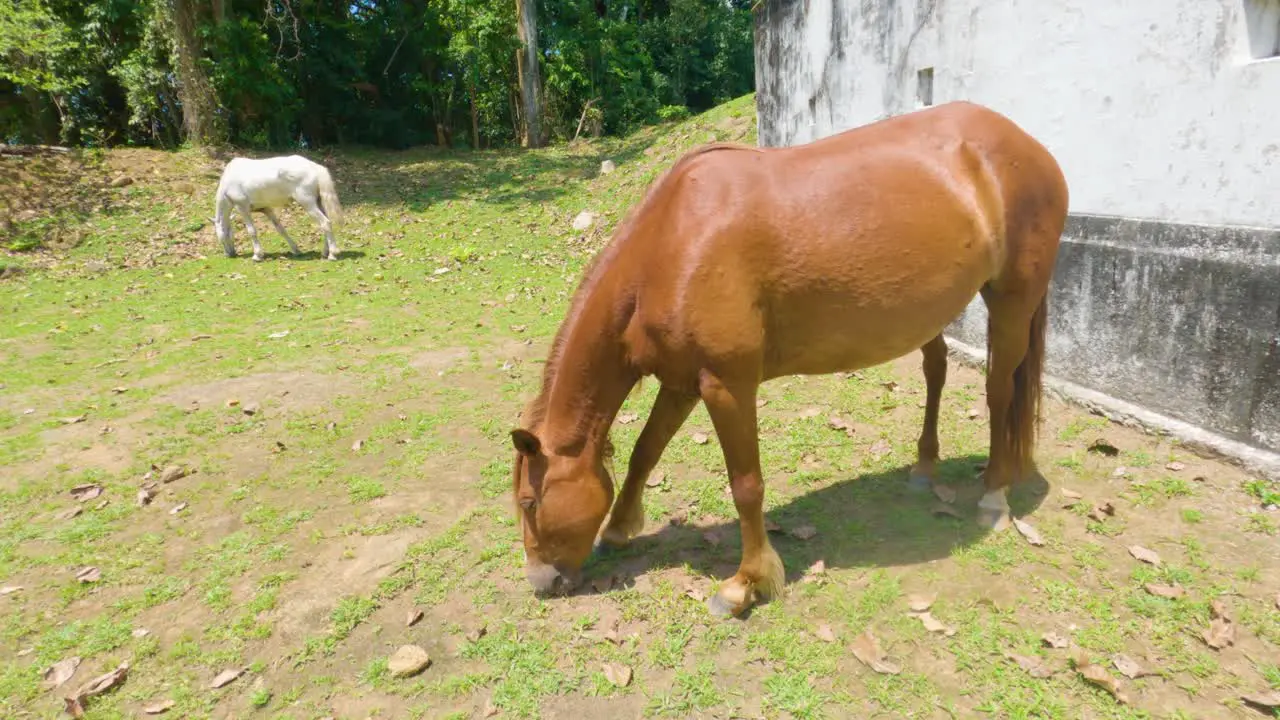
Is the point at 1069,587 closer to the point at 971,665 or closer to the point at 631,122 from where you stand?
the point at 971,665

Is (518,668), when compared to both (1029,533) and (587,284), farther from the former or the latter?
(1029,533)

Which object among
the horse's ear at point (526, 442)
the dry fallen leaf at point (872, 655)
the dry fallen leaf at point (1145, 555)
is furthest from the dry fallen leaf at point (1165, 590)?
the horse's ear at point (526, 442)

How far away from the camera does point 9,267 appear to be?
33.1 ft

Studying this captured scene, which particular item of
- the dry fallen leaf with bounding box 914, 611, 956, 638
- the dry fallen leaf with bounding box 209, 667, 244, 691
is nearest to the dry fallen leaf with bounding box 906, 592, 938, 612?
the dry fallen leaf with bounding box 914, 611, 956, 638

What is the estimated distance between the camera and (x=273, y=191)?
11.0 m

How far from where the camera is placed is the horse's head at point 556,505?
9.85 ft

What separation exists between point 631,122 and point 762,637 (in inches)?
839

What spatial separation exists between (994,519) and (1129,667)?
1.06 m

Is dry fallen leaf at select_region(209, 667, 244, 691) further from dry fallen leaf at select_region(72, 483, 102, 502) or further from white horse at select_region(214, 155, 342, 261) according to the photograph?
white horse at select_region(214, 155, 342, 261)

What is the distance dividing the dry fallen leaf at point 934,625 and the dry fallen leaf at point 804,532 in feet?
2.43

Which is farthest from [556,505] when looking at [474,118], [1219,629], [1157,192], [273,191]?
[474,118]

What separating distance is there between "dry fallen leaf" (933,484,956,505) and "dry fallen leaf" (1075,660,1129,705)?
4.32 ft

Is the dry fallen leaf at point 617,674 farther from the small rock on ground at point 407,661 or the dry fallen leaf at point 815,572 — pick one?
the dry fallen leaf at point 815,572

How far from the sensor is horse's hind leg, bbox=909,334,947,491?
13.3ft
